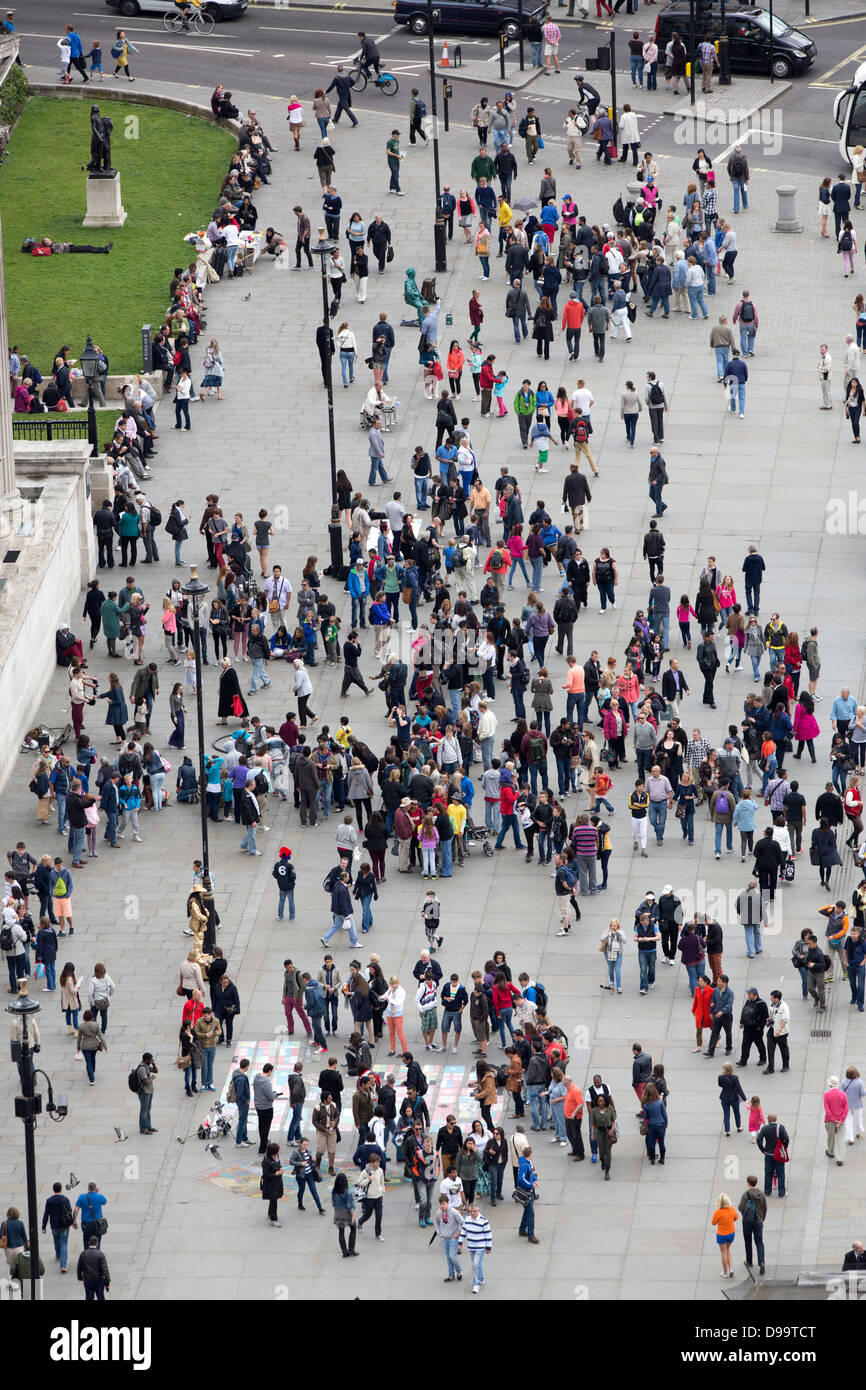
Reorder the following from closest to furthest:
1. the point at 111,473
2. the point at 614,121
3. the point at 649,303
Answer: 1. the point at 111,473
2. the point at 649,303
3. the point at 614,121

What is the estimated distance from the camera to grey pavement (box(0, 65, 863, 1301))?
32.4 m

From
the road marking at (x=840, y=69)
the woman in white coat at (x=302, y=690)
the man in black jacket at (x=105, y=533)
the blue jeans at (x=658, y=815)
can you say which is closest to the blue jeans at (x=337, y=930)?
the blue jeans at (x=658, y=815)

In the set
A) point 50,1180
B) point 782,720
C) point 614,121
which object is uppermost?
point 614,121

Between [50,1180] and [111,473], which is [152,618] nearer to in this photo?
[111,473]

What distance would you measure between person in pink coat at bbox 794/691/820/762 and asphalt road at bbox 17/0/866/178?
24.2m

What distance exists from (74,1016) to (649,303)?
25.0 metres

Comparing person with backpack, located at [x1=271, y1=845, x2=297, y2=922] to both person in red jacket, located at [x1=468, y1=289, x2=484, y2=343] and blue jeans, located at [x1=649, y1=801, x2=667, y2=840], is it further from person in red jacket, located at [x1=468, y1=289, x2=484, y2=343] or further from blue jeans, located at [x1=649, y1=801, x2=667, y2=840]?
person in red jacket, located at [x1=468, y1=289, x2=484, y2=343]

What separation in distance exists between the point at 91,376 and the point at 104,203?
14.8 meters

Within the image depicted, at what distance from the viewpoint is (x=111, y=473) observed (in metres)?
49.1

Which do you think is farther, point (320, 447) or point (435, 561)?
point (320, 447)

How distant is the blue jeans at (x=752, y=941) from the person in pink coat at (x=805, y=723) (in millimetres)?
4843

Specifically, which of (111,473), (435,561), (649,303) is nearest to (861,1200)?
(435,561)

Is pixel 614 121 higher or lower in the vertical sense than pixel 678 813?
higher

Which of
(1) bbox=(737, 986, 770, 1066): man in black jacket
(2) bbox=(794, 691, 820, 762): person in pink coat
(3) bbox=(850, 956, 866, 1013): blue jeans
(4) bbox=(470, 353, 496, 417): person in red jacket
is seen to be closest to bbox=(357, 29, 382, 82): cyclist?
(4) bbox=(470, 353, 496, 417): person in red jacket
